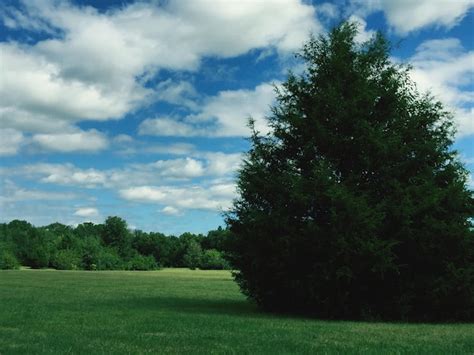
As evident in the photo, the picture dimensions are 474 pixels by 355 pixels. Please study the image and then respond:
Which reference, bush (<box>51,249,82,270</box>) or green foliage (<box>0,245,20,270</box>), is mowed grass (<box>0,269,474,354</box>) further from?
bush (<box>51,249,82,270</box>)

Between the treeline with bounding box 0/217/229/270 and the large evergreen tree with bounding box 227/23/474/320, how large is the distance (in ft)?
293

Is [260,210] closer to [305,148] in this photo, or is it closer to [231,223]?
[231,223]

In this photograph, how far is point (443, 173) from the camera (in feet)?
88.1

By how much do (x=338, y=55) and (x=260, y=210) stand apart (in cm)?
873

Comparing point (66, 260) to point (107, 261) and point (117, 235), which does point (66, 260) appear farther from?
point (117, 235)

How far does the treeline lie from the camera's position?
143375 millimetres

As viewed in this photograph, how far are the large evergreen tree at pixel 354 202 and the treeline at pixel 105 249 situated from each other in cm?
8921

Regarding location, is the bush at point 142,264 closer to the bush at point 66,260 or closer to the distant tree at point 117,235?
the bush at point 66,260

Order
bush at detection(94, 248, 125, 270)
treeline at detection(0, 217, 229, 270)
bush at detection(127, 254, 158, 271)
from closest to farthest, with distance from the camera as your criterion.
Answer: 1. treeline at detection(0, 217, 229, 270)
2. bush at detection(94, 248, 125, 270)
3. bush at detection(127, 254, 158, 271)

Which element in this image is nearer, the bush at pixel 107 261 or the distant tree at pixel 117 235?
the bush at pixel 107 261

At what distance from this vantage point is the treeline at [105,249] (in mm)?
143375

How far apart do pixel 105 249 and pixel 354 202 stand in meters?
145

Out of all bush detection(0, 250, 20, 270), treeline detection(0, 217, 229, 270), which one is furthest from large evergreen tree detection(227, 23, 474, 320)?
bush detection(0, 250, 20, 270)

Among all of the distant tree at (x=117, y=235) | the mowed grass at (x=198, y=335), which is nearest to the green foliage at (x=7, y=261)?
the distant tree at (x=117, y=235)
